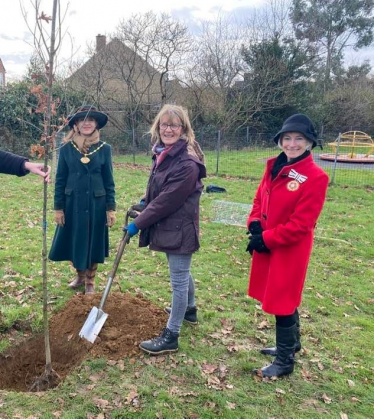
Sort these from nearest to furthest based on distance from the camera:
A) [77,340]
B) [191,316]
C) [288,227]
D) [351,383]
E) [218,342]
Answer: [288,227] < [351,383] < [77,340] < [218,342] < [191,316]

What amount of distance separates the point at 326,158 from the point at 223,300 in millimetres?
14883

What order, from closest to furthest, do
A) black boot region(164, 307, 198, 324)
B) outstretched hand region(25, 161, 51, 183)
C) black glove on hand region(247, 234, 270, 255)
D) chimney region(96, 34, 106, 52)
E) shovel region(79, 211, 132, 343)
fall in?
1. outstretched hand region(25, 161, 51, 183)
2. black glove on hand region(247, 234, 270, 255)
3. shovel region(79, 211, 132, 343)
4. black boot region(164, 307, 198, 324)
5. chimney region(96, 34, 106, 52)

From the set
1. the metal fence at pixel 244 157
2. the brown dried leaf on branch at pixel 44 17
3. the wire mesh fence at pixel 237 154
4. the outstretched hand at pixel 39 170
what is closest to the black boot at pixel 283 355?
the outstretched hand at pixel 39 170

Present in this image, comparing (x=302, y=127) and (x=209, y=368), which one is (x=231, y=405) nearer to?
(x=209, y=368)

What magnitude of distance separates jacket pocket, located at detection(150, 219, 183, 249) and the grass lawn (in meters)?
1.08

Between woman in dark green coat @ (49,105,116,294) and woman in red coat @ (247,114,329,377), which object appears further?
woman in dark green coat @ (49,105,116,294)

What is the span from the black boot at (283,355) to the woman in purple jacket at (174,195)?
915 mm

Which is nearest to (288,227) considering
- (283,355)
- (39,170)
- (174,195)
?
(174,195)

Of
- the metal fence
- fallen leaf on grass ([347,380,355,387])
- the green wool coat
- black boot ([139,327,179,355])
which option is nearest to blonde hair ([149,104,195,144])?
the green wool coat

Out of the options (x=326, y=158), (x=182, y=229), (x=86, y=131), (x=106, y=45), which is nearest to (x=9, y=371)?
(x=182, y=229)

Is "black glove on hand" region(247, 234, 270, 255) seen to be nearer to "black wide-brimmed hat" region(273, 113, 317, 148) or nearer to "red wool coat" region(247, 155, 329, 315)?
"red wool coat" region(247, 155, 329, 315)

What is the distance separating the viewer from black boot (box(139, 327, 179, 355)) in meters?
3.54

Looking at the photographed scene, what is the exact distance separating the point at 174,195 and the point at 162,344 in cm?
140

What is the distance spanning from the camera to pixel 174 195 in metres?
3.17
